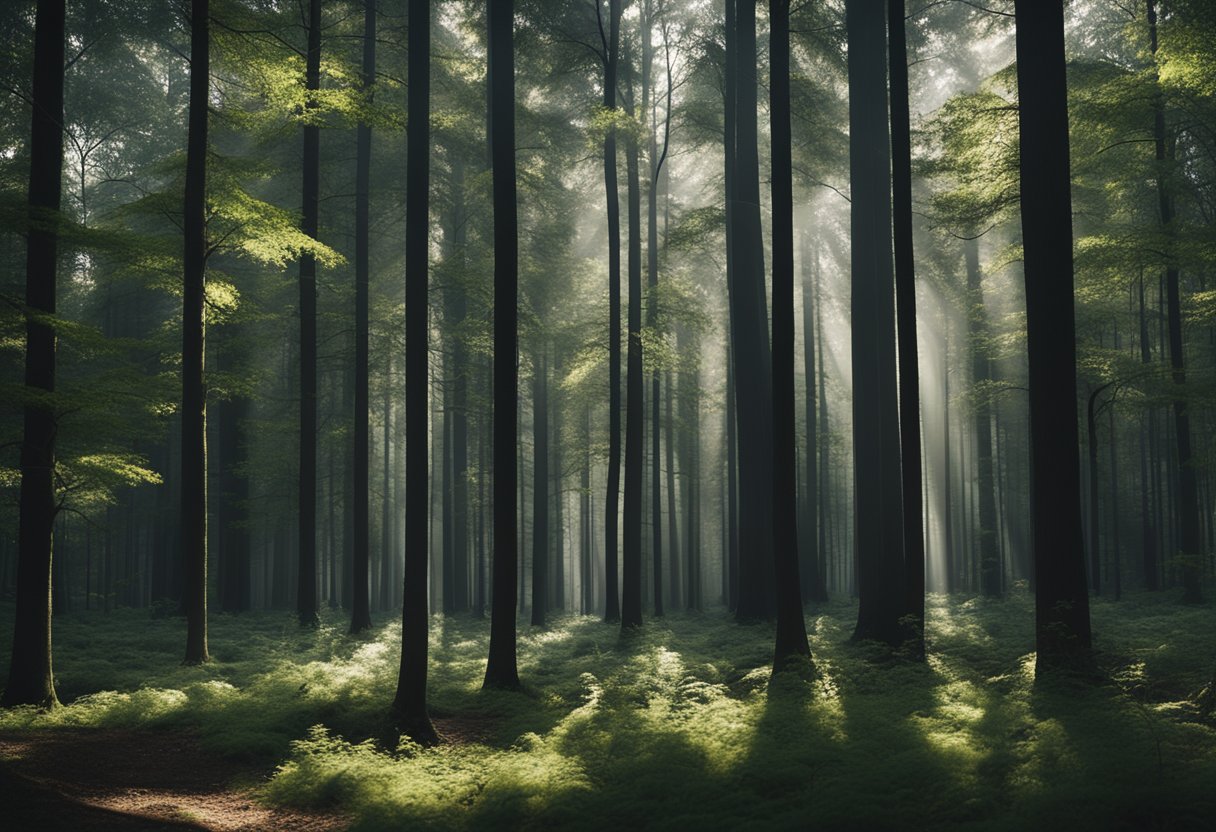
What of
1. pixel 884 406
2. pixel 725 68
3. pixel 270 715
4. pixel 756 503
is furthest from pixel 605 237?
pixel 270 715

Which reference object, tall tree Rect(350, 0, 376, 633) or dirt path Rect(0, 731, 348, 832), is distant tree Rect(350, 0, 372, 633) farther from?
dirt path Rect(0, 731, 348, 832)

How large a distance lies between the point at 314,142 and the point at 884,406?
14694 millimetres

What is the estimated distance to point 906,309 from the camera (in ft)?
39.1

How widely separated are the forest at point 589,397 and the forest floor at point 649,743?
0.20ft

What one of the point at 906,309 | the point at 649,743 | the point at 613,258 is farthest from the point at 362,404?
the point at 649,743

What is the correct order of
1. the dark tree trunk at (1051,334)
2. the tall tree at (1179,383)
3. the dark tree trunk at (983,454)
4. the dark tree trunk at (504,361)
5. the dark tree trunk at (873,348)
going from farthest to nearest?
the dark tree trunk at (983,454) → the tall tree at (1179,383) → the dark tree trunk at (873,348) → the dark tree trunk at (504,361) → the dark tree trunk at (1051,334)

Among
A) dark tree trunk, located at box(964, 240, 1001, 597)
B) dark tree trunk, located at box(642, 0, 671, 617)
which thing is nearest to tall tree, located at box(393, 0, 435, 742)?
dark tree trunk, located at box(642, 0, 671, 617)

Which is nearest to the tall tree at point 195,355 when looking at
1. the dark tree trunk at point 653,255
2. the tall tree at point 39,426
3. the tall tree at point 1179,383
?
the tall tree at point 39,426

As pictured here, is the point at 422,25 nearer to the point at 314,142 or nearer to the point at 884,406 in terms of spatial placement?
the point at 314,142

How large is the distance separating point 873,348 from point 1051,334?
535cm

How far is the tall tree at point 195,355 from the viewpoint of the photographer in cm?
1317

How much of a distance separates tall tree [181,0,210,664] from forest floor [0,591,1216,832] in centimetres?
140

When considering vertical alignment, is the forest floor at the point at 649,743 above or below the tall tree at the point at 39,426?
below

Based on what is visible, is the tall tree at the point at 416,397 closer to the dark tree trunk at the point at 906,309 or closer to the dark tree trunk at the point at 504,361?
the dark tree trunk at the point at 504,361
